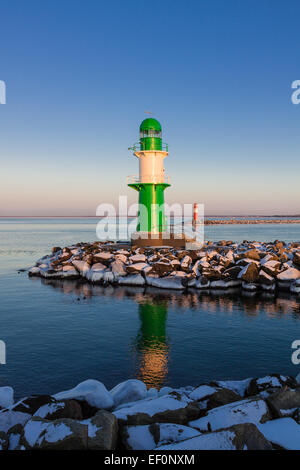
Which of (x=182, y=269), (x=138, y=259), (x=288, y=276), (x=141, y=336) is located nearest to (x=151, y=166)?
→ (x=138, y=259)

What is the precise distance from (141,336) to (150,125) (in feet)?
65.1

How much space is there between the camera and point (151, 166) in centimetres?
2783

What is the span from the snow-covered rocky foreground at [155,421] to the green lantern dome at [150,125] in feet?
78.6

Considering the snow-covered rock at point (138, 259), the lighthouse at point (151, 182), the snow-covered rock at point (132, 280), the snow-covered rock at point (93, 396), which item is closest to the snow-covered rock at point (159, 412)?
the snow-covered rock at point (93, 396)

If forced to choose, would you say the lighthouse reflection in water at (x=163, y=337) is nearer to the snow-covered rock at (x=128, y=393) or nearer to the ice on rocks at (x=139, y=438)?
the snow-covered rock at (x=128, y=393)

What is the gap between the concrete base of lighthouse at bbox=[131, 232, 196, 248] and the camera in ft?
94.8

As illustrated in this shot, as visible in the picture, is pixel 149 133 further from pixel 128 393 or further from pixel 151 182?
pixel 128 393

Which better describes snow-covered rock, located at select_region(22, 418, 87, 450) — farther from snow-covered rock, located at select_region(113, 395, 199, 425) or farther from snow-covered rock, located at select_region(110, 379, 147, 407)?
snow-covered rock, located at select_region(110, 379, 147, 407)

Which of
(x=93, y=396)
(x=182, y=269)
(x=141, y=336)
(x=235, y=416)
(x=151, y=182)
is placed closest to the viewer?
(x=235, y=416)

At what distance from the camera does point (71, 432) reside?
15.7ft

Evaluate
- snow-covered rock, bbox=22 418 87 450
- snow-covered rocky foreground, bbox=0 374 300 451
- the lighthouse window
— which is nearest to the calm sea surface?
snow-covered rocky foreground, bbox=0 374 300 451

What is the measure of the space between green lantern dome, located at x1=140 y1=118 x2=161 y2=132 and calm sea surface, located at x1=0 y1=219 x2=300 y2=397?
14.4 metres

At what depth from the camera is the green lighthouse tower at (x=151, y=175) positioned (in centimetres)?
2783
